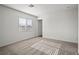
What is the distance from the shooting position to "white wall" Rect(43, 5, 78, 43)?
4566 mm

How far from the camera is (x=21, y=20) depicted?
491 centimetres

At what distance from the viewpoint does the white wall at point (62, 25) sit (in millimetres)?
4566

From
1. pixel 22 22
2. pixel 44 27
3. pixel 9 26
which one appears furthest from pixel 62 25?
pixel 9 26

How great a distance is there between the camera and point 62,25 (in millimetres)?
5082

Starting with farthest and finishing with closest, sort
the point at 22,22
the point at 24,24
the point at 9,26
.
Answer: the point at 24,24 < the point at 22,22 < the point at 9,26

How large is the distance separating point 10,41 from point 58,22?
13.5 ft

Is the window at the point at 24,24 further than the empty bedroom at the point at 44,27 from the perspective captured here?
Yes

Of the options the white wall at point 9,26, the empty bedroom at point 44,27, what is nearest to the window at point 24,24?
the empty bedroom at point 44,27

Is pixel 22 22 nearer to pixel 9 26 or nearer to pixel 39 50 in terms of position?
pixel 9 26

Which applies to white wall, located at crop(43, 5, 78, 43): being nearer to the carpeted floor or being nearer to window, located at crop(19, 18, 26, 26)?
the carpeted floor

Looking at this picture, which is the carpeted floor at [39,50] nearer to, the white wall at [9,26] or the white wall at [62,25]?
the white wall at [9,26]

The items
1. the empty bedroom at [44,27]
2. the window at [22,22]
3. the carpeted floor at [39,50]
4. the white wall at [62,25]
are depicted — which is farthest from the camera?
the window at [22,22]

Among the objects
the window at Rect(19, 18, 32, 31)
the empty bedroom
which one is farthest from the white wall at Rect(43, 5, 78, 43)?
the window at Rect(19, 18, 32, 31)

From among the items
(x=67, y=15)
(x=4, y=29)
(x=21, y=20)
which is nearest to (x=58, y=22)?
(x=67, y=15)
